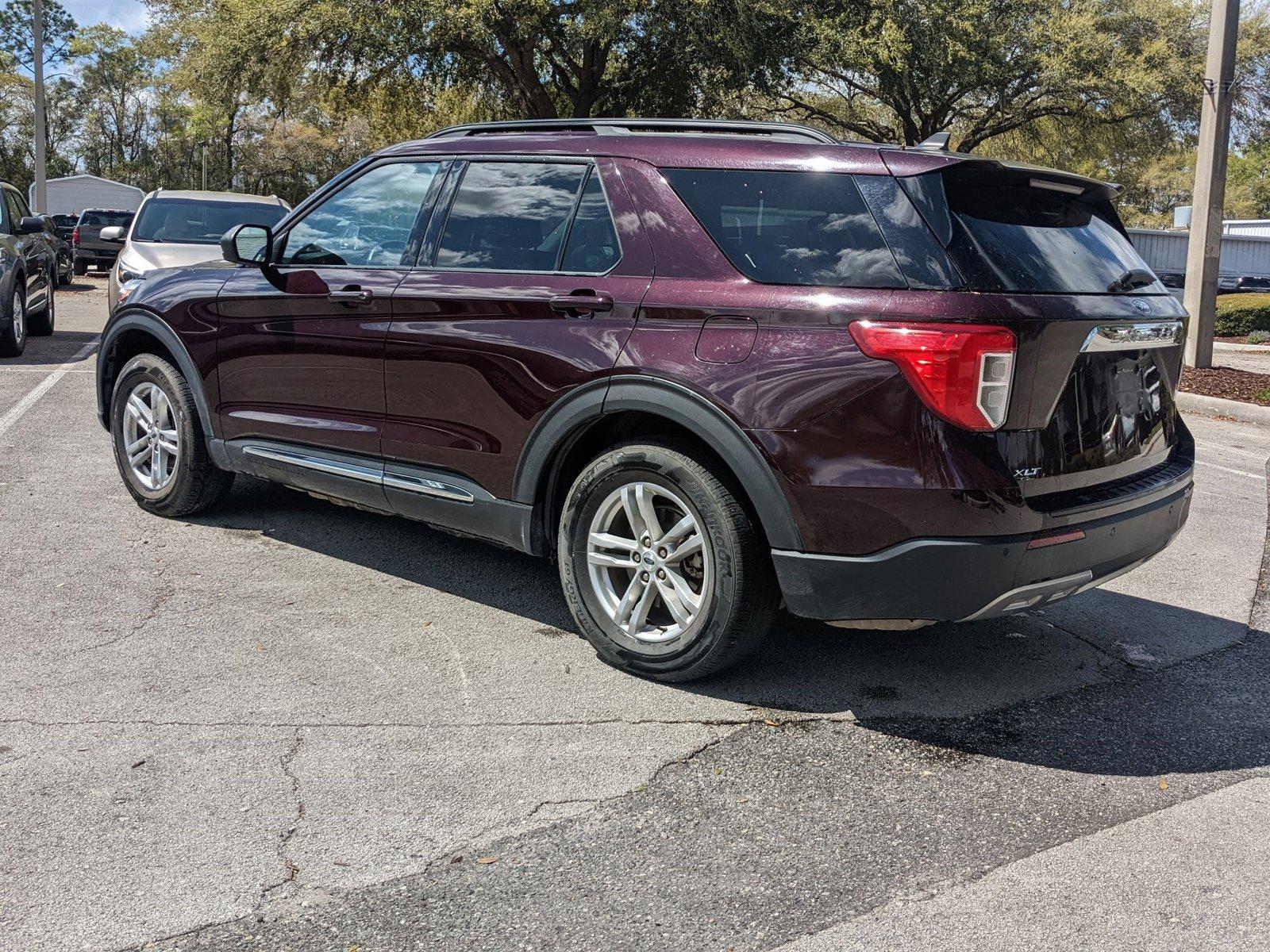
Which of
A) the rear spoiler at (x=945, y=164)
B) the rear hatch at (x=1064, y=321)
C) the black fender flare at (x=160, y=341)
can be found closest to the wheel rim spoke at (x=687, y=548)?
the rear hatch at (x=1064, y=321)

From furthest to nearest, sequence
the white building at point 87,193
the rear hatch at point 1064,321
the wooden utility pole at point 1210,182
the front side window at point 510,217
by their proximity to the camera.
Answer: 1. the white building at point 87,193
2. the wooden utility pole at point 1210,182
3. the front side window at point 510,217
4. the rear hatch at point 1064,321

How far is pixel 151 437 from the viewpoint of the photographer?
20.3 feet

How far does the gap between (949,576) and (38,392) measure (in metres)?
9.12

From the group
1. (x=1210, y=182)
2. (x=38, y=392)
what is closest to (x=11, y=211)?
(x=38, y=392)

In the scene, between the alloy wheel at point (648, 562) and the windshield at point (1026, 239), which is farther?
the alloy wheel at point (648, 562)

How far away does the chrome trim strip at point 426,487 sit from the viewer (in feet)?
15.2

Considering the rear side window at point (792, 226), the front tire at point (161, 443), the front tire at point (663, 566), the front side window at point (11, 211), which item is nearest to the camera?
the rear side window at point (792, 226)

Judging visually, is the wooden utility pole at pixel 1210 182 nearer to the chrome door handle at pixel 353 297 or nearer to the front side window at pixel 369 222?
the front side window at pixel 369 222

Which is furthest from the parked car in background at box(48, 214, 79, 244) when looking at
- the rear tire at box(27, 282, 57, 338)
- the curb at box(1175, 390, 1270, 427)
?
the curb at box(1175, 390, 1270, 427)

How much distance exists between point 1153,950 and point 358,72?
26.6m

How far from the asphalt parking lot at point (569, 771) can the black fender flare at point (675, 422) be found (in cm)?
66

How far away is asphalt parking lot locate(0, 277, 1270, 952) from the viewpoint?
275 cm

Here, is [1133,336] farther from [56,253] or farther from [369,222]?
[56,253]

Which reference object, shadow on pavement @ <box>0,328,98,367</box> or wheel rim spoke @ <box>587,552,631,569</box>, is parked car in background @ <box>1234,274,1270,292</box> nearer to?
shadow on pavement @ <box>0,328,98,367</box>
